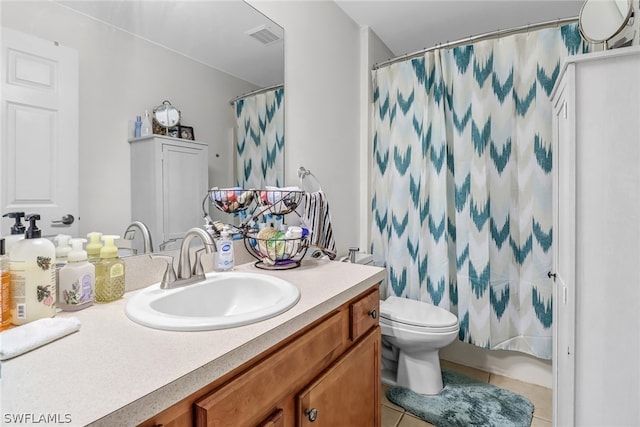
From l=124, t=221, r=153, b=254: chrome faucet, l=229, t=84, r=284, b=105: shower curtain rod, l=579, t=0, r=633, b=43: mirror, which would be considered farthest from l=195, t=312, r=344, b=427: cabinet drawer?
l=579, t=0, r=633, b=43: mirror

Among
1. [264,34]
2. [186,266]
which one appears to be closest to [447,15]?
[264,34]

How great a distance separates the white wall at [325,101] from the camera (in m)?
1.68

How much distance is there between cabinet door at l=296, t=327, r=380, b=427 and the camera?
2.83ft

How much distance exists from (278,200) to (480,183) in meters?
1.31

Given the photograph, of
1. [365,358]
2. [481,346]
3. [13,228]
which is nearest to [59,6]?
[13,228]

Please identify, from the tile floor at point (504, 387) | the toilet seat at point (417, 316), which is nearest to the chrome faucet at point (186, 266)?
the toilet seat at point (417, 316)

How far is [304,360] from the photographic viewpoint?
84 cm

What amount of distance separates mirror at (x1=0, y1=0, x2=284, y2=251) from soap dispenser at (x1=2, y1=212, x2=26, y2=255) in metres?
0.02

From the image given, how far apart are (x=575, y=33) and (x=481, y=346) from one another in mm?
1869

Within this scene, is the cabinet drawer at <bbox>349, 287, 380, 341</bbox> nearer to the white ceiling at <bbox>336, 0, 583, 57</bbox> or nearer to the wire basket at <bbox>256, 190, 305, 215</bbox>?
the wire basket at <bbox>256, 190, 305, 215</bbox>

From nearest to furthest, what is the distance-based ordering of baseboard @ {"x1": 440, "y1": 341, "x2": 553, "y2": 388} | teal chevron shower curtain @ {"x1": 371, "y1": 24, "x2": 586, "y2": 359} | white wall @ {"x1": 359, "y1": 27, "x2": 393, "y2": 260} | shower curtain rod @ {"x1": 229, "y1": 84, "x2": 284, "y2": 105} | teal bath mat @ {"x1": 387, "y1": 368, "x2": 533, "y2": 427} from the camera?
shower curtain rod @ {"x1": 229, "y1": 84, "x2": 284, "y2": 105}
teal bath mat @ {"x1": 387, "y1": 368, "x2": 533, "y2": 427}
teal chevron shower curtain @ {"x1": 371, "y1": 24, "x2": 586, "y2": 359}
baseboard @ {"x1": 440, "y1": 341, "x2": 553, "y2": 388}
white wall @ {"x1": 359, "y1": 27, "x2": 393, "y2": 260}

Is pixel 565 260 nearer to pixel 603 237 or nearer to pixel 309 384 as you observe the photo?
pixel 603 237

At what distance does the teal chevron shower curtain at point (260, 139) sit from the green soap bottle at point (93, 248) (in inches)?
24.7

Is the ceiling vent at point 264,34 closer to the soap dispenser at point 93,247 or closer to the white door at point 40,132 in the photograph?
the white door at point 40,132
